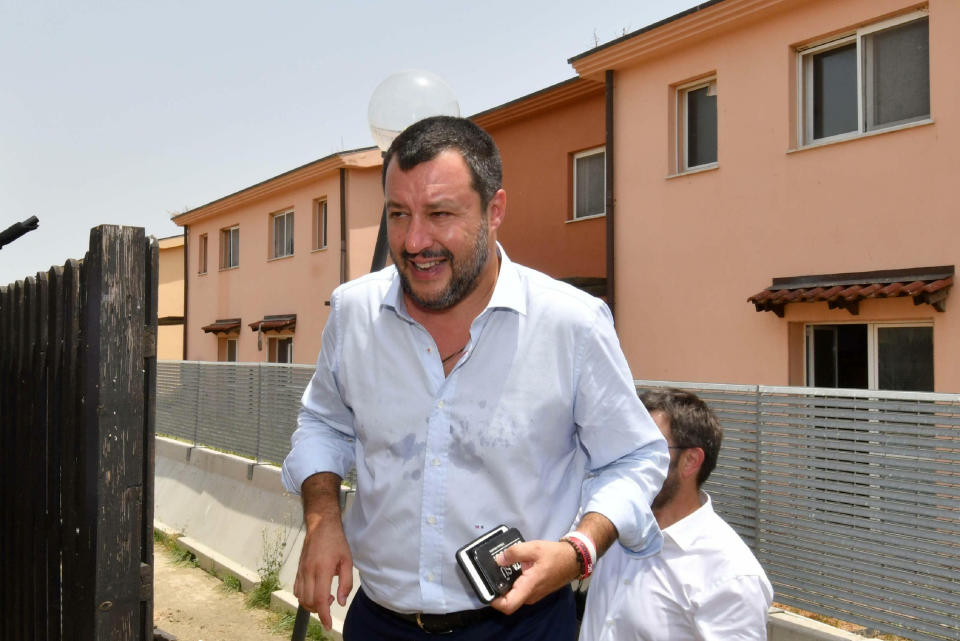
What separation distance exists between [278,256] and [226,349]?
4659 mm

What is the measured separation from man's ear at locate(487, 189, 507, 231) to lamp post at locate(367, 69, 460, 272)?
1980mm

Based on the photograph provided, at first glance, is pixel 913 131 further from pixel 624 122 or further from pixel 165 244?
pixel 165 244

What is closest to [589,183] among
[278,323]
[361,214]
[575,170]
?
[575,170]

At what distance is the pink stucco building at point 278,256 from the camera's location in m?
21.2

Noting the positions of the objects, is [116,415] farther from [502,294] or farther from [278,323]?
[278,323]

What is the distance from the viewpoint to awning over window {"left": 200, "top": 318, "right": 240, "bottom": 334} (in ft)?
84.4

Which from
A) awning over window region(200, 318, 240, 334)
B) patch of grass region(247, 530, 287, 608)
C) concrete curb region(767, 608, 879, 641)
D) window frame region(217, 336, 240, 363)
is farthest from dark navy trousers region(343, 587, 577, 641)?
window frame region(217, 336, 240, 363)

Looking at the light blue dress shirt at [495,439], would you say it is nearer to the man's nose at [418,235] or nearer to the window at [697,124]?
the man's nose at [418,235]

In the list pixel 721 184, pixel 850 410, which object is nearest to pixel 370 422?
pixel 850 410

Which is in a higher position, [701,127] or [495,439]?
[701,127]

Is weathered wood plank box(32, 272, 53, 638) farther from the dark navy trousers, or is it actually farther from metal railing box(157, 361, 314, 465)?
metal railing box(157, 361, 314, 465)

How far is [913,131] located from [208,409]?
8.86 meters

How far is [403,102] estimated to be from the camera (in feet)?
14.2

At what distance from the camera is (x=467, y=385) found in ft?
7.26
